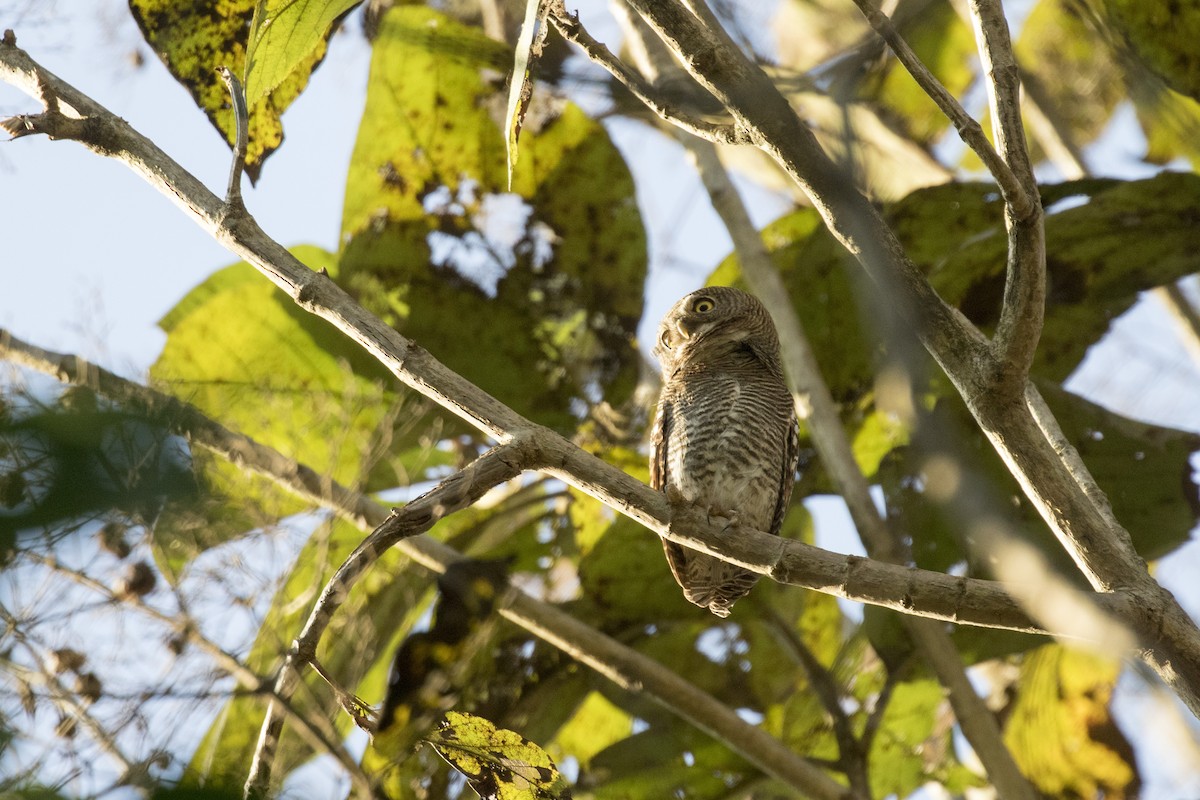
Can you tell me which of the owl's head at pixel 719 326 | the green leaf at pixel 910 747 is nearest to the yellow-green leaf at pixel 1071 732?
the green leaf at pixel 910 747

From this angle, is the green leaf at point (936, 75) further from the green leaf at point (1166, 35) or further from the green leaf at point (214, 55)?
the green leaf at point (214, 55)

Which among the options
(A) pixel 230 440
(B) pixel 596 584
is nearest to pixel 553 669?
(B) pixel 596 584

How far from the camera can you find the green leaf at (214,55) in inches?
107

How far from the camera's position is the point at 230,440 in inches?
119

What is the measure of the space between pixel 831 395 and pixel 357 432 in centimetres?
219

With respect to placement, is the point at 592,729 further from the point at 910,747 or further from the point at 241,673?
the point at 241,673

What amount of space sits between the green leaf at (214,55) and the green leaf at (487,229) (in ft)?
6.06

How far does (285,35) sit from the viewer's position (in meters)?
2.22

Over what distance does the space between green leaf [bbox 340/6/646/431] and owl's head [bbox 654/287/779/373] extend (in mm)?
724

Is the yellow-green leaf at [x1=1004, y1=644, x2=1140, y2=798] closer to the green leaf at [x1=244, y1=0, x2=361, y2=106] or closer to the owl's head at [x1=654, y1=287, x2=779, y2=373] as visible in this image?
the owl's head at [x1=654, y1=287, x2=779, y2=373]

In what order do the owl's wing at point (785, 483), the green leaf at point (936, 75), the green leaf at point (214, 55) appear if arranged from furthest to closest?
the green leaf at point (936, 75)
the owl's wing at point (785, 483)
the green leaf at point (214, 55)

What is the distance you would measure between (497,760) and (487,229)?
9.99 ft

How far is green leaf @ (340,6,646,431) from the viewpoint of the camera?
4723 millimetres

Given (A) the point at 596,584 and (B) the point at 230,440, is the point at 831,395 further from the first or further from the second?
(B) the point at 230,440
